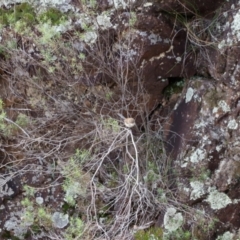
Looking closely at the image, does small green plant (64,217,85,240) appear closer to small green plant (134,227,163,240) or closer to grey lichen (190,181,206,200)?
small green plant (134,227,163,240)

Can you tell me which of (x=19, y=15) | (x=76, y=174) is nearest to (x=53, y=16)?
(x=19, y=15)

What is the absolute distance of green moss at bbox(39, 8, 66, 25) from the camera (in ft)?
7.43

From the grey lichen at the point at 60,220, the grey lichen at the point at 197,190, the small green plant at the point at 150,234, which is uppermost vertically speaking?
the grey lichen at the point at 197,190

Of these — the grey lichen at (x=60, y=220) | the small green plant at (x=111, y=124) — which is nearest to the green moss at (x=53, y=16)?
the small green plant at (x=111, y=124)

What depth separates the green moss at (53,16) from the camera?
226 centimetres

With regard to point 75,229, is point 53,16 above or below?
above

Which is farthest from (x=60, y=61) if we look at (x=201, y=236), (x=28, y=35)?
(x=201, y=236)

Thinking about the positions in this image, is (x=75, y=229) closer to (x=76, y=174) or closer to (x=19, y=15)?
(x=76, y=174)

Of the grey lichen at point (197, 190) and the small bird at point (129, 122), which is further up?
the small bird at point (129, 122)

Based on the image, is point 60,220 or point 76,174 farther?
point 60,220

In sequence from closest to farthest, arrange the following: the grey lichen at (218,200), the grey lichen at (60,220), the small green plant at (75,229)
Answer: the grey lichen at (218,200) → the small green plant at (75,229) → the grey lichen at (60,220)

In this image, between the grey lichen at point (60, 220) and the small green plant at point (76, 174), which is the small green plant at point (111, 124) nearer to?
the small green plant at point (76, 174)

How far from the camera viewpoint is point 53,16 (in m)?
2.28

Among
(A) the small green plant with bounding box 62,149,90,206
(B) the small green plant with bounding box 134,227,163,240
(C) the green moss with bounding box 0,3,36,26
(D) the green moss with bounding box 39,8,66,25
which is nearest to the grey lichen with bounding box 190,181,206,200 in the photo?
(B) the small green plant with bounding box 134,227,163,240
